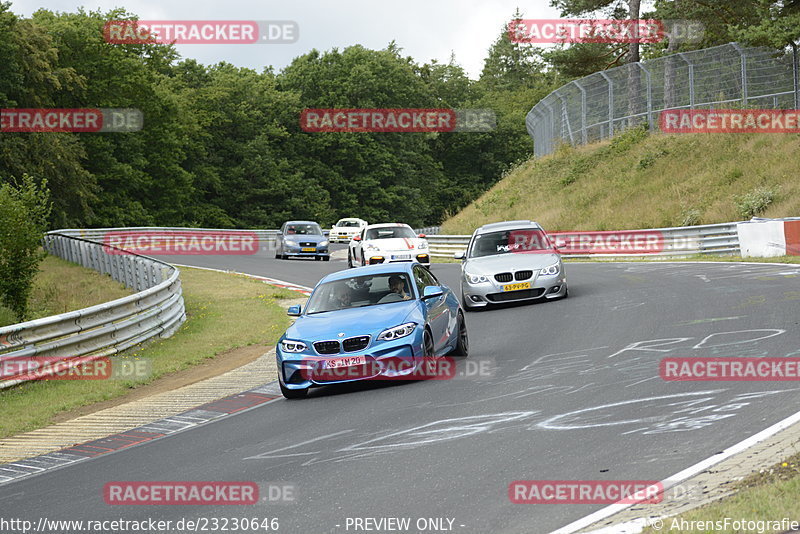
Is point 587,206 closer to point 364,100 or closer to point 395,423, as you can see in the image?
point 395,423

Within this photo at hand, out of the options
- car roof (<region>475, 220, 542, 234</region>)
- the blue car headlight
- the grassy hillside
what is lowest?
the blue car headlight

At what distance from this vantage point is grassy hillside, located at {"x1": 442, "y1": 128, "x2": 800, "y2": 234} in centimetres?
3431

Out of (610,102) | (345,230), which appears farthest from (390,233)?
(345,230)

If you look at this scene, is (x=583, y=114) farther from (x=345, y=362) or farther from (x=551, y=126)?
(x=345, y=362)

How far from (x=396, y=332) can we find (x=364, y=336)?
37 centimetres

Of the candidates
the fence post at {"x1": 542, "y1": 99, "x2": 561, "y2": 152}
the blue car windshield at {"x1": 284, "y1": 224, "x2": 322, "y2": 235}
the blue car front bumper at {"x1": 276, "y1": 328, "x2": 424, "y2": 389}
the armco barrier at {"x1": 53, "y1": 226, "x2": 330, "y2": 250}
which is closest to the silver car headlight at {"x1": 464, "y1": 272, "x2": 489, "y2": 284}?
the blue car front bumper at {"x1": 276, "y1": 328, "x2": 424, "y2": 389}

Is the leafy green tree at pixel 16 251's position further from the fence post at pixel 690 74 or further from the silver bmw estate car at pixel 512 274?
the fence post at pixel 690 74

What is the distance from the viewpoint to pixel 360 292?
41.1ft

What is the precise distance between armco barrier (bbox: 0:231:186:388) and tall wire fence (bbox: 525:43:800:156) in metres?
24.5

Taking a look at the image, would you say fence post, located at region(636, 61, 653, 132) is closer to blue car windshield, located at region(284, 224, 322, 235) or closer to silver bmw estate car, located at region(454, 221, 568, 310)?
blue car windshield, located at region(284, 224, 322, 235)

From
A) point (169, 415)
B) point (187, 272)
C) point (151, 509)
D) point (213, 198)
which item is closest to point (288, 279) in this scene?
point (187, 272)

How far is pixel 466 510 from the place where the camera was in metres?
6.00

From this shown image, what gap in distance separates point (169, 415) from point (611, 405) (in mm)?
4960

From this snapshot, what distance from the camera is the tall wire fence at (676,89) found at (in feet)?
122
